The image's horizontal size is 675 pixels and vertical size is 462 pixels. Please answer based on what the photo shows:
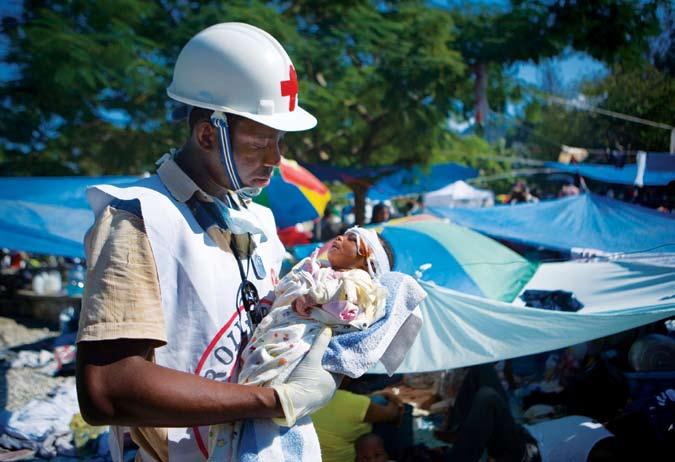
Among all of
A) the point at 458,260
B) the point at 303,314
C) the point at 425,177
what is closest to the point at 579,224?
the point at 458,260

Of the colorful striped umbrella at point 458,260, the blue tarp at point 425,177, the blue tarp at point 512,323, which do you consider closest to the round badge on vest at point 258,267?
the blue tarp at point 512,323

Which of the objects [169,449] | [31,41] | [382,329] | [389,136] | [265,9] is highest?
[265,9]

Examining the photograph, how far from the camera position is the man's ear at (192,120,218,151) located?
1.55 meters

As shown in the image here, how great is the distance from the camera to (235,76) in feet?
5.02

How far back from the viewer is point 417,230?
5.23 meters

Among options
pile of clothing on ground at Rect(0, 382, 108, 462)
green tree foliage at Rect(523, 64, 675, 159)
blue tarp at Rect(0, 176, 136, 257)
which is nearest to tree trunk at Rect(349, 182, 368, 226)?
green tree foliage at Rect(523, 64, 675, 159)

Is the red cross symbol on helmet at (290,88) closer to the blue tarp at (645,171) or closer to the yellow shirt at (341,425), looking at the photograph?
the yellow shirt at (341,425)

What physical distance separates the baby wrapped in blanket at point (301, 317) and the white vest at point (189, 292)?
0.07 m

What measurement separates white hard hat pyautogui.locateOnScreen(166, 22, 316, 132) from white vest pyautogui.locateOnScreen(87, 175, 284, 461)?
0.90ft

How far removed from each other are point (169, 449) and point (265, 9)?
8.49 metres

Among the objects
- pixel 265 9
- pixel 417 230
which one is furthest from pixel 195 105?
pixel 265 9

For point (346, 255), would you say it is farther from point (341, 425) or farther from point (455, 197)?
point (455, 197)

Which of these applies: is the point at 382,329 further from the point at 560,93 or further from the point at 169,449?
the point at 560,93

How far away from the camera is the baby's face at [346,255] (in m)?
2.11
